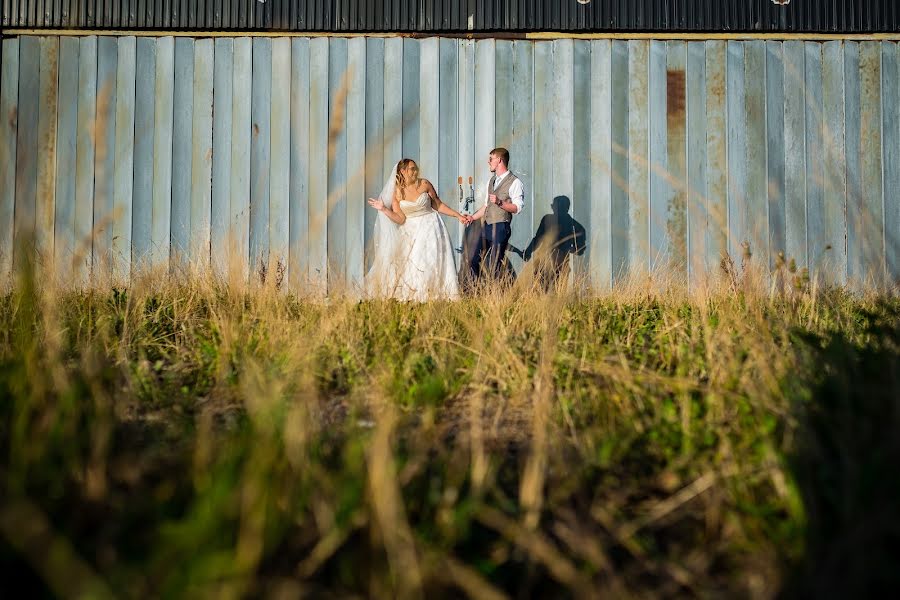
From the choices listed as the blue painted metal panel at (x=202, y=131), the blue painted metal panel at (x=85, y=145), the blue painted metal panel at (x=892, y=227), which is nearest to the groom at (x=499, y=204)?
the blue painted metal panel at (x=202, y=131)

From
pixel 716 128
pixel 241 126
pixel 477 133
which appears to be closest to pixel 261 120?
pixel 241 126

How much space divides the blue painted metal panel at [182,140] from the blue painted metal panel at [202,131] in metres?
0.04

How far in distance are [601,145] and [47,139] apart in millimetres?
5424

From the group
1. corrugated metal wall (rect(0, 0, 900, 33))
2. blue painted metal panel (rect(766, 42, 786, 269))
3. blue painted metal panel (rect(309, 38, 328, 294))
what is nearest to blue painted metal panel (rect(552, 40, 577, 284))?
corrugated metal wall (rect(0, 0, 900, 33))

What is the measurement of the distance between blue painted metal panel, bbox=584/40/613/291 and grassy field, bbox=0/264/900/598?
4.73 m

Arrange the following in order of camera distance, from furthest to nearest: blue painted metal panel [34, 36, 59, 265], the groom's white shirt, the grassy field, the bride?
blue painted metal panel [34, 36, 59, 265]
the groom's white shirt
the bride
the grassy field

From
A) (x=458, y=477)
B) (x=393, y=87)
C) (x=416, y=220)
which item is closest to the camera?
(x=458, y=477)

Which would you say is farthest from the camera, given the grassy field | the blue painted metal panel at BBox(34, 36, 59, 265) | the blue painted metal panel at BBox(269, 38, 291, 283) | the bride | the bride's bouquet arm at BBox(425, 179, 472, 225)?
the blue painted metal panel at BBox(269, 38, 291, 283)

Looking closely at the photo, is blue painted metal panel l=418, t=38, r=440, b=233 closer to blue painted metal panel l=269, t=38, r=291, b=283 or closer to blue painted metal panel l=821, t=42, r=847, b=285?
blue painted metal panel l=269, t=38, r=291, b=283

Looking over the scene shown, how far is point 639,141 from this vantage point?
7.41 m

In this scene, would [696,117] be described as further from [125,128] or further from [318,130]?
[125,128]

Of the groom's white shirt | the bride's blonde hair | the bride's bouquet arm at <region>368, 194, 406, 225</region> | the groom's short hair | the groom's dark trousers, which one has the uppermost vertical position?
the groom's short hair

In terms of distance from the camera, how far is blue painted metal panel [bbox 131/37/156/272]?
729 cm

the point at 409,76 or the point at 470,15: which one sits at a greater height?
the point at 470,15
